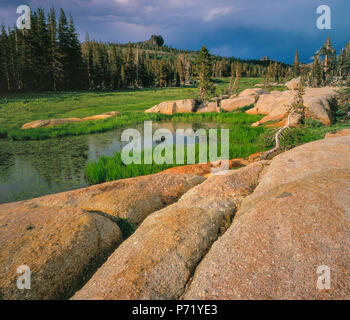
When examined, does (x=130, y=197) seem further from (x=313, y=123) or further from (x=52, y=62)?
(x=52, y=62)

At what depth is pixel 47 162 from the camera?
39.3 ft

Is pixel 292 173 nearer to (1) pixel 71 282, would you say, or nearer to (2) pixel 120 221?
(2) pixel 120 221

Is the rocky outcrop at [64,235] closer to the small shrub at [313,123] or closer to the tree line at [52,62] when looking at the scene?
the small shrub at [313,123]

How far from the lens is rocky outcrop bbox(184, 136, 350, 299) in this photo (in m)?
2.44

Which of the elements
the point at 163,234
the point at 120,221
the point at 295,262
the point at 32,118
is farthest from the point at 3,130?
the point at 295,262

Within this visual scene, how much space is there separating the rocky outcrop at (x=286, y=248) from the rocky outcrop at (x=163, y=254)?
0.78 feet

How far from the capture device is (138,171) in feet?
31.6

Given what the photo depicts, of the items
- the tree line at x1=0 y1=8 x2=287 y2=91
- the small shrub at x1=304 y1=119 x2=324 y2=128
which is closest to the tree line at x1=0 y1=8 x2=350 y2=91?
the tree line at x1=0 y1=8 x2=287 y2=91

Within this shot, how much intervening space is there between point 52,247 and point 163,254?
1814 mm

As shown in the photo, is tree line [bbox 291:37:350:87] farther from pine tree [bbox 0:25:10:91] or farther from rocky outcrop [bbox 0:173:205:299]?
pine tree [bbox 0:25:10:91]

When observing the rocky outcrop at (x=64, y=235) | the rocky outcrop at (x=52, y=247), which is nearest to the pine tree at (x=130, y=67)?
the rocky outcrop at (x=64, y=235)

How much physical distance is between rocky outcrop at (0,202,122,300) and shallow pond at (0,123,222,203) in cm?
465

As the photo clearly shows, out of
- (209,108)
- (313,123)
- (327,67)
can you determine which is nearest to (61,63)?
(209,108)

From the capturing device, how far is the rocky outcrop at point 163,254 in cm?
268
